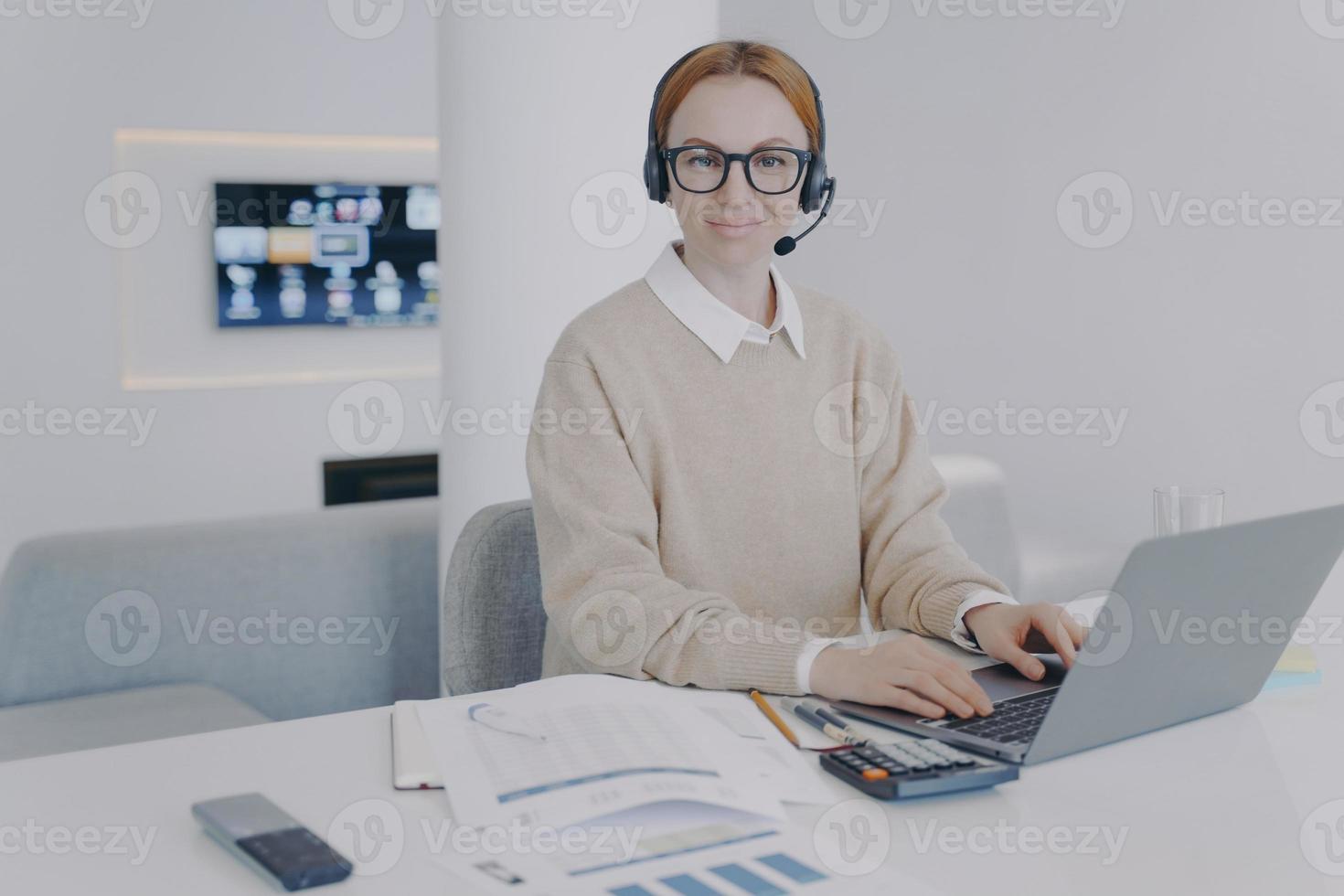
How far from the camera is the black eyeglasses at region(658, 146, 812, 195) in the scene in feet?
5.11

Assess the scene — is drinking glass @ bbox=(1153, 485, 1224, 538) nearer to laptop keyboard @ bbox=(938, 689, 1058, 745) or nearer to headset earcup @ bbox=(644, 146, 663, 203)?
laptop keyboard @ bbox=(938, 689, 1058, 745)

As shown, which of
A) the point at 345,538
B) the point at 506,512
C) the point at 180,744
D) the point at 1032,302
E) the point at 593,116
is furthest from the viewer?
the point at 1032,302

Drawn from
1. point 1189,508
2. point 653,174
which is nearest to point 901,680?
point 1189,508

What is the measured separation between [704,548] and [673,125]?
0.53 metres

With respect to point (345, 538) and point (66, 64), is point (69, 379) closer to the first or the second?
point (66, 64)

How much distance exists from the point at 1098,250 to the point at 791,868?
2.33 meters

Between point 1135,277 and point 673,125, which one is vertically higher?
point 673,125

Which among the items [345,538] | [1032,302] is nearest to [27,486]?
[345,538]

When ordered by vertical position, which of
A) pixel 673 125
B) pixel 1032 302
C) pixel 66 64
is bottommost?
pixel 1032 302

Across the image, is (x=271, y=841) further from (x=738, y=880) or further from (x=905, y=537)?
(x=905, y=537)

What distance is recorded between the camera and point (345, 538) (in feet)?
8.72

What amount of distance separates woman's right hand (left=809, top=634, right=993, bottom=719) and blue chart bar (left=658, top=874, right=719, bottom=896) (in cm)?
39

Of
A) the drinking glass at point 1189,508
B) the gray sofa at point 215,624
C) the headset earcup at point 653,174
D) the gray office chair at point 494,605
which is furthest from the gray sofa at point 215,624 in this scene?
the drinking glass at point 1189,508

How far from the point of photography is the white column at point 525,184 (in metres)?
2.43
